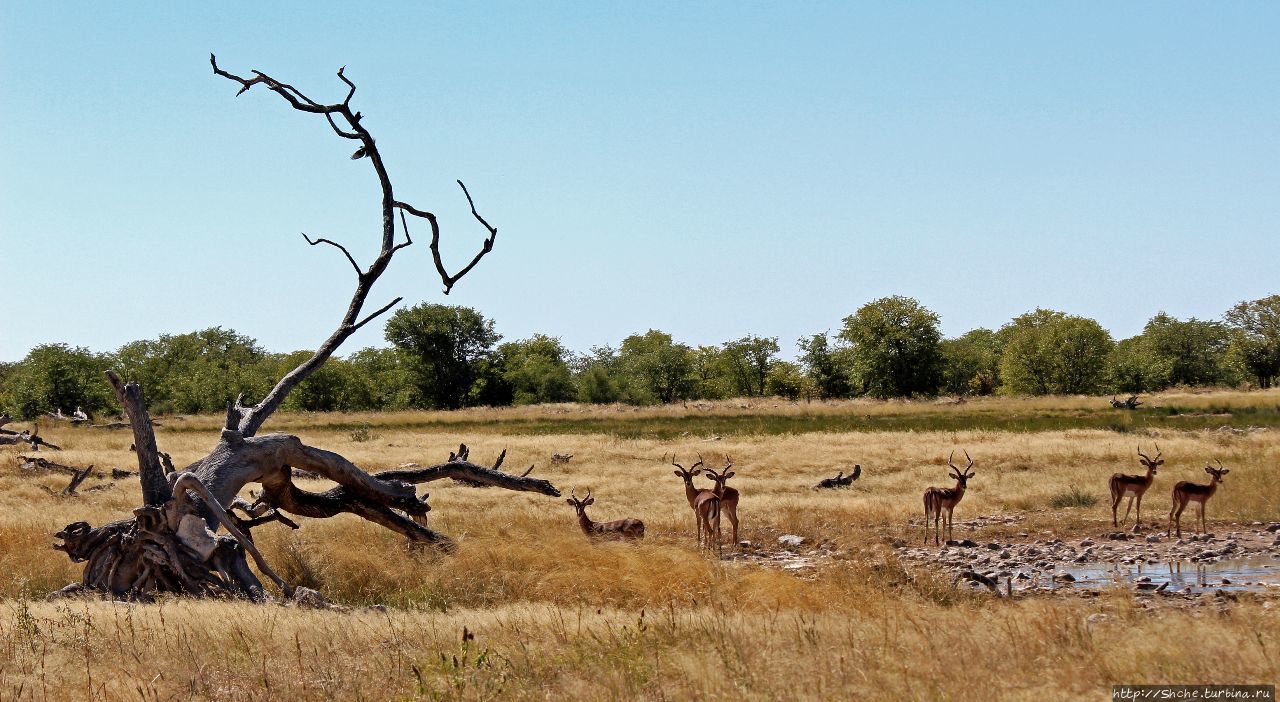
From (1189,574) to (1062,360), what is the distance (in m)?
84.4

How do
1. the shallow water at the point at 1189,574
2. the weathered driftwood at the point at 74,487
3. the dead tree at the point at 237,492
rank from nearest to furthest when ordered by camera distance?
the dead tree at the point at 237,492 < the shallow water at the point at 1189,574 < the weathered driftwood at the point at 74,487

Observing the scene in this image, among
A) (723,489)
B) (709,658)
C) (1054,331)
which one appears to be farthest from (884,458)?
(1054,331)

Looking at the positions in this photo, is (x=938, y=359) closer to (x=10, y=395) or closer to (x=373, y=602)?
(x=10, y=395)

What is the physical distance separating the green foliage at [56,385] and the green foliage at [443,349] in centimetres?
2832

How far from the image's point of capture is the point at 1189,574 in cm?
1408

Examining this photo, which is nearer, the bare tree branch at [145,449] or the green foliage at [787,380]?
the bare tree branch at [145,449]

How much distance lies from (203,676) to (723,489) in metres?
12.0

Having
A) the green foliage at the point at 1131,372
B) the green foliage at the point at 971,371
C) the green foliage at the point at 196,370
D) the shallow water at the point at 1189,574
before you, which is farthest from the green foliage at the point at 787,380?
the shallow water at the point at 1189,574

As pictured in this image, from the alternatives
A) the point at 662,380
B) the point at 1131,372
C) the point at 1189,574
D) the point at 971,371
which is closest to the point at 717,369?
the point at 662,380

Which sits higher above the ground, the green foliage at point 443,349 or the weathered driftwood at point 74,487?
the green foliage at point 443,349

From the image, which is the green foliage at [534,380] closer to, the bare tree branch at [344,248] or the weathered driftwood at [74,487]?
the weathered driftwood at [74,487]

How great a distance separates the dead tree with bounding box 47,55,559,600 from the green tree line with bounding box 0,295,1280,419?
253 feet

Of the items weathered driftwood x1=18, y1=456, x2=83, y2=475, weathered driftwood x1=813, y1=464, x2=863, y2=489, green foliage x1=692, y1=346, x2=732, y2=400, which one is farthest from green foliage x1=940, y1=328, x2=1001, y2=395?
weathered driftwood x1=18, y1=456, x2=83, y2=475

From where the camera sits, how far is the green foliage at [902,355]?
91.2m
